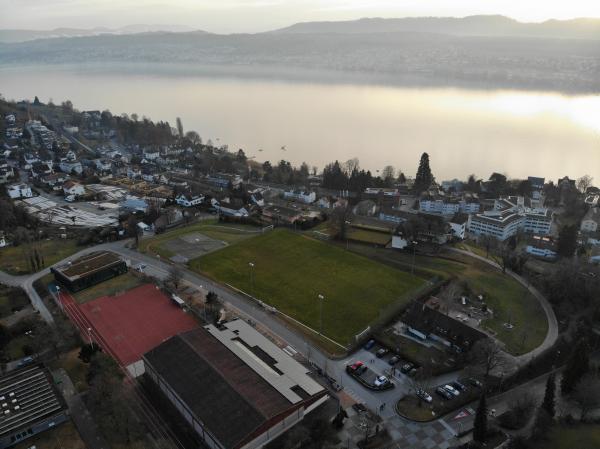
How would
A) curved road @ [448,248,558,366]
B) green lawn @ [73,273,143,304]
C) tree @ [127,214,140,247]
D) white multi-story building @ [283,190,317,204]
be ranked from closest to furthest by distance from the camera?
curved road @ [448,248,558,366] < green lawn @ [73,273,143,304] < tree @ [127,214,140,247] < white multi-story building @ [283,190,317,204]

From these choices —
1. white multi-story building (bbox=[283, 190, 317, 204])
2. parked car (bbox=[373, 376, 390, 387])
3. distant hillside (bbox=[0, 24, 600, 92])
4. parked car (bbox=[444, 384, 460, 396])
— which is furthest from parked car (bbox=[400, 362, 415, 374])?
distant hillside (bbox=[0, 24, 600, 92])

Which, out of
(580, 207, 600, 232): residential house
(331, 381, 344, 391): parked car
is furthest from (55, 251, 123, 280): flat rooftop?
(580, 207, 600, 232): residential house

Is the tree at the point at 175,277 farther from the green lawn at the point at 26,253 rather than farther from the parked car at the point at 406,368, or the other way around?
the parked car at the point at 406,368

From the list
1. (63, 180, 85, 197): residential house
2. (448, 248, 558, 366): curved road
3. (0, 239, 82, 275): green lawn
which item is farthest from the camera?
(63, 180, 85, 197): residential house

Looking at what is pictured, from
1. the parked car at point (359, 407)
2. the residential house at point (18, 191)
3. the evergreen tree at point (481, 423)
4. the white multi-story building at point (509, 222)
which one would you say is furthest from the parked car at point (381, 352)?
the residential house at point (18, 191)

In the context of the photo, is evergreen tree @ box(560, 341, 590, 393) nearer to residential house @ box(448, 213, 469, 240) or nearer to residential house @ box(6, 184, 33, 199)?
residential house @ box(448, 213, 469, 240)

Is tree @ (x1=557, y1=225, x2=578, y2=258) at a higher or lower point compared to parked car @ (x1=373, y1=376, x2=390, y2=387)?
higher

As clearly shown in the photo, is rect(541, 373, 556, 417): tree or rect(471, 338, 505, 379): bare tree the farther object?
rect(471, 338, 505, 379): bare tree

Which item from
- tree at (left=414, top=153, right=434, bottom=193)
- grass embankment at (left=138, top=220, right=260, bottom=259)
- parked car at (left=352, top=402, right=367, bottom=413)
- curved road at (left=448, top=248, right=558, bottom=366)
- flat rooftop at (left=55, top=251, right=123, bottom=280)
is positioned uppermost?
tree at (left=414, top=153, right=434, bottom=193)
